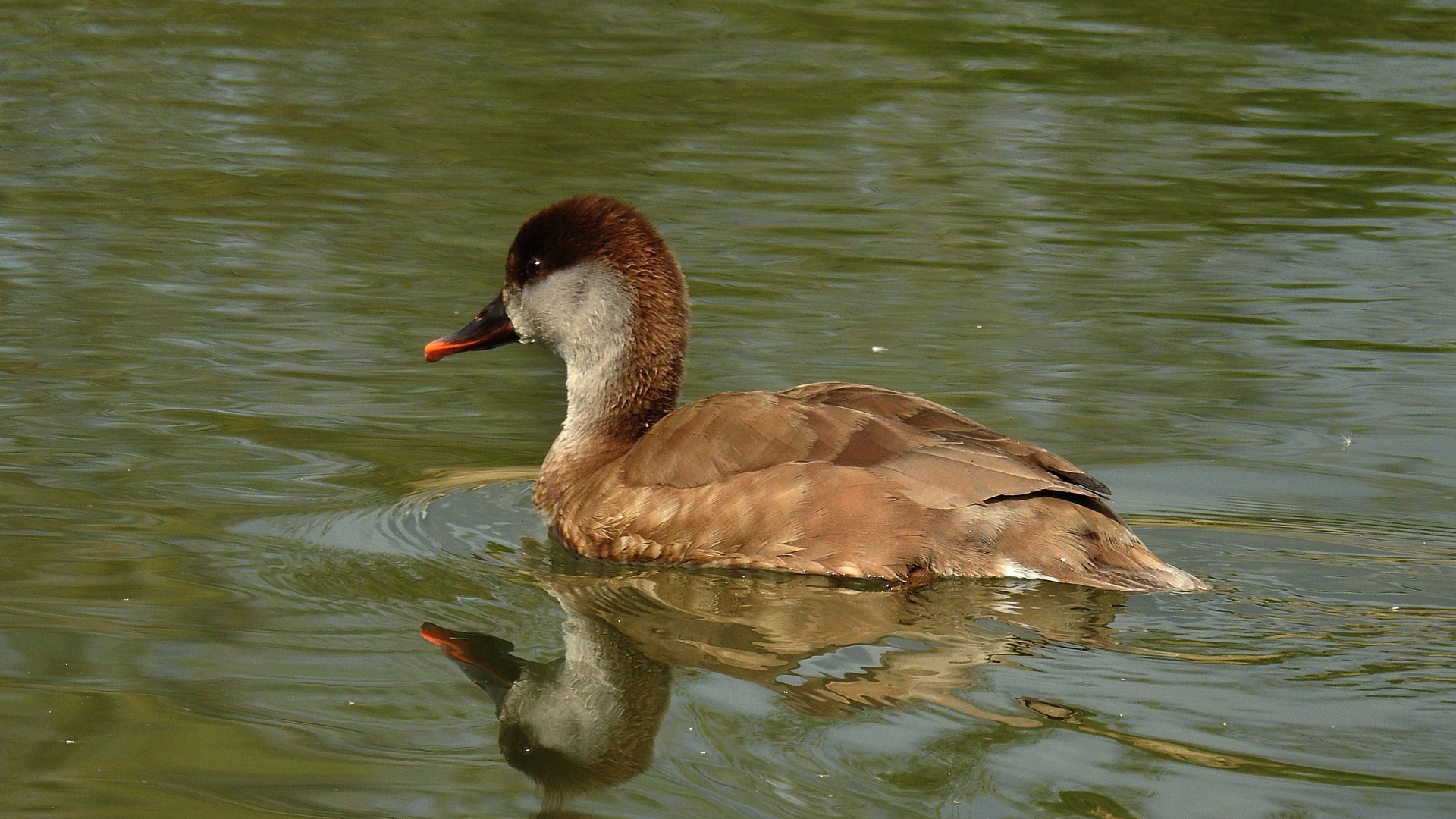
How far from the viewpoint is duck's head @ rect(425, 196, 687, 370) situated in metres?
6.68

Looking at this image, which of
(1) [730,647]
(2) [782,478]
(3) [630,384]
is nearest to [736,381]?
(3) [630,384]

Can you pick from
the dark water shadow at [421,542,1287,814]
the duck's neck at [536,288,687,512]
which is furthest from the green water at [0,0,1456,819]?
the duck's neck at [536,288,687,512]

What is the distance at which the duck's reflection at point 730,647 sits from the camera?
4.41 meters

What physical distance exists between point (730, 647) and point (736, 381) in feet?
9.43

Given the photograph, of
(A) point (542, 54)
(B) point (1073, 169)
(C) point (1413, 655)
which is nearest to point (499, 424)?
(C) point (1413, 655)

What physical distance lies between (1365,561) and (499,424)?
11.3 feet

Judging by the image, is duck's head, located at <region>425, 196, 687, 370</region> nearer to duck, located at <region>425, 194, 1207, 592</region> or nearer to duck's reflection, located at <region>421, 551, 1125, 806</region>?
duck, located at <region>425, 194, 1207, 592</region>

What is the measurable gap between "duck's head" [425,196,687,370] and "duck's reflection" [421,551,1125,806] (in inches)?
45.9

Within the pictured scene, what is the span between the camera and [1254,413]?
25.0 ft

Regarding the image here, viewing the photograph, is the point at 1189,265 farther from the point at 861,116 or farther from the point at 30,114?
the point at 30,114

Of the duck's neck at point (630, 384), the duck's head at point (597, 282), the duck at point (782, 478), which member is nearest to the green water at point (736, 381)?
the duck at point (782, 478)

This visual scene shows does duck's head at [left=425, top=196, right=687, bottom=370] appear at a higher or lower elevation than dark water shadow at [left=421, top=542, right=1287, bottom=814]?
higher

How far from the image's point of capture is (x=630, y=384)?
22.1ft

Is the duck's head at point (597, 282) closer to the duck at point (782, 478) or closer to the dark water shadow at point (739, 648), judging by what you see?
the duck at point (782, 478)
